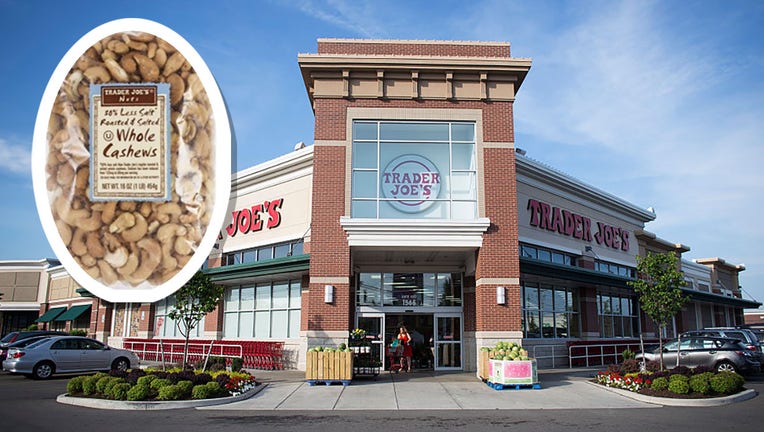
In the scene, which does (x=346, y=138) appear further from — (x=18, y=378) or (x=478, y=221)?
(x=18, y=378)

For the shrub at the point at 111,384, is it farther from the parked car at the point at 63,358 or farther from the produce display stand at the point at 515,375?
the produce display stand at the point at 515,375

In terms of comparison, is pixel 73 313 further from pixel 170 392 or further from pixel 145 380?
pixel 170 392

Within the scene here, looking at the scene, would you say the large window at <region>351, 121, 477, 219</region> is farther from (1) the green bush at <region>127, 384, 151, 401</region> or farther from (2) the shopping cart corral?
(1) the green bush at <region>127, 384, 151, 401</region>

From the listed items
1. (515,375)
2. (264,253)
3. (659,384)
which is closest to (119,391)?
(515,375)

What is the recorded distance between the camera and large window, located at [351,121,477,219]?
17750 millimetres

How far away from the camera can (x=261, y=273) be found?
21.9 meters

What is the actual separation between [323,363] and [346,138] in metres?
7.04

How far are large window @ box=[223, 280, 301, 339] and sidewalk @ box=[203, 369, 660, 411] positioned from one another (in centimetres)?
463

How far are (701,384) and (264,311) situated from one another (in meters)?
16.0

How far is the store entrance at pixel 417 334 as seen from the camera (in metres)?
19.9

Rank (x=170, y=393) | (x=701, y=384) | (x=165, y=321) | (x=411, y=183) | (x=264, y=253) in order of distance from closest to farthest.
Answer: (x=170, y=393) < (x=701, y=384) < (x=411, y=183) < (x=264, y=253) < (x=165, y=321)

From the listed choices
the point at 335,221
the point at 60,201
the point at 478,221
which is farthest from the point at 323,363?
the point at 60,201

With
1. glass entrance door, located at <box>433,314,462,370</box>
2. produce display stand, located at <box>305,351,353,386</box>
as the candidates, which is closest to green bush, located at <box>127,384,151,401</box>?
produce display stand, located at <box>305,351,353,386</box>

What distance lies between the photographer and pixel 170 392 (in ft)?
40.2
